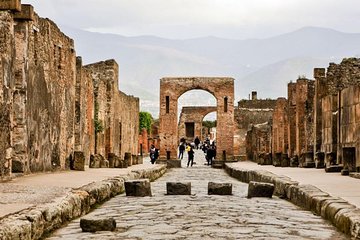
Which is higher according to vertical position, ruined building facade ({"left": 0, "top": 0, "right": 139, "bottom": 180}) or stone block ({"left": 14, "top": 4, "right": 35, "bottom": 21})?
stone block ({"left": 14, "top": 4, "right": 35, "bottom": 21})

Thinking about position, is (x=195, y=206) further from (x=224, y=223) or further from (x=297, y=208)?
(x=224, y=223)

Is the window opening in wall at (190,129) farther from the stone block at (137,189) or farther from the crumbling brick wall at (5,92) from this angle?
the crumbling brick wall at (5,92)

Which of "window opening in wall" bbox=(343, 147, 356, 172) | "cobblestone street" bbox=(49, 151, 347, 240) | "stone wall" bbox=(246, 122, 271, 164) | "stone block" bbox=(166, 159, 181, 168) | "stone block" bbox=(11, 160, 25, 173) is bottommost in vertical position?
"cobblestone street" bbox=(49, 151, 347, 240)

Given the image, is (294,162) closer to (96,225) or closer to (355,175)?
(355,175)

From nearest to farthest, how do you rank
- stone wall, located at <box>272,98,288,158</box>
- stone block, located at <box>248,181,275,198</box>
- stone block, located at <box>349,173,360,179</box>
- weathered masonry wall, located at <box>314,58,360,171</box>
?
stone block, located at <box>248,181,275,198</box> < stone block, located at <box>349,173,360,179</box> < weathered masonry wall, located at <box>314,58,360,171</box> < stone wall, located at <box>272,98,288,158</box>

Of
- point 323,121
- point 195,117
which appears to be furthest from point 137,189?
point 195,117

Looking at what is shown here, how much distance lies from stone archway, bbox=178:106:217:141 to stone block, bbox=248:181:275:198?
58.7 meters

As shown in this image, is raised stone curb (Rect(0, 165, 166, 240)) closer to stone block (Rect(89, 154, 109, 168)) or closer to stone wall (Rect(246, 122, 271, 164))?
stone block (Rect(89, 154, 109, 168))

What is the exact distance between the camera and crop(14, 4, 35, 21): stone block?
13250 mm

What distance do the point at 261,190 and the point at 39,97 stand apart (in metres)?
5.51

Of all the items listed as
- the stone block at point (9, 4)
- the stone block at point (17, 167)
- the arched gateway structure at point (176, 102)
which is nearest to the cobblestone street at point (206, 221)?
the stone block at point (17, 167)

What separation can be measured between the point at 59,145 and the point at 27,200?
937 centimetres

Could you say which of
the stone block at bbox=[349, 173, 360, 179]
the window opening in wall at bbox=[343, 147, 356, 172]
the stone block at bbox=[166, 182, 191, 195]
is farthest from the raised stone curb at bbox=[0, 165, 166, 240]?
the window opening in wall at bbox=[343, 147, 356, 172]

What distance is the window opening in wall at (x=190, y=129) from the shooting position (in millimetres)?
Answer: 71787
